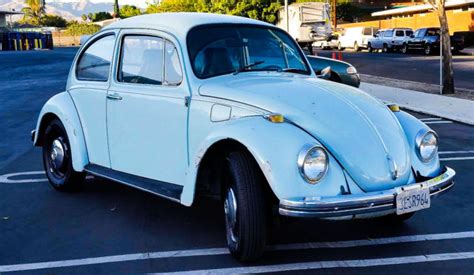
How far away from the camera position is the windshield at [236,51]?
17.1 ft

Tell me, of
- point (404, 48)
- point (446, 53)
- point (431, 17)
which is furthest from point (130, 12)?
point (446, 53)

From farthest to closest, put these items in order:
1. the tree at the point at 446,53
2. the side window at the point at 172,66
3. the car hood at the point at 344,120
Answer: the tree at the point at 446,53 < the side window at the point at 172,66 < the car hood at the point at 344,120

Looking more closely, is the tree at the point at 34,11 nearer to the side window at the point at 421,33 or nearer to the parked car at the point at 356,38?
the parked car at the point at 356,38

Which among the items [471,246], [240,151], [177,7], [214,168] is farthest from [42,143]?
[177,7]

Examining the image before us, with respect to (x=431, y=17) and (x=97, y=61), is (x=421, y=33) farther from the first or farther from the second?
(x=97, y=61)

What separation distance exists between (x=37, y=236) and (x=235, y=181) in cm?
202

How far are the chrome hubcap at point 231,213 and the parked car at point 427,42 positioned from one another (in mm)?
33520

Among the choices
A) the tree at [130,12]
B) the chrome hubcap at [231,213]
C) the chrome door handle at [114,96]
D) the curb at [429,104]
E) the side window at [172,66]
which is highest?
the tree at [130,12]

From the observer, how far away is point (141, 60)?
220 inches

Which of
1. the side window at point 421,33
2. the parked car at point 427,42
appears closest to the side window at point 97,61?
the parked car at point 427,42

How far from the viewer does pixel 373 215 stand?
411cm

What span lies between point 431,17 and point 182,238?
49283 mm

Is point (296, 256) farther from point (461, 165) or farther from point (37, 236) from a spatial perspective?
point (461, 165)

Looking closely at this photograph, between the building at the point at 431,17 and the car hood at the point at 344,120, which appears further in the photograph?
the building at the point at 431,17
